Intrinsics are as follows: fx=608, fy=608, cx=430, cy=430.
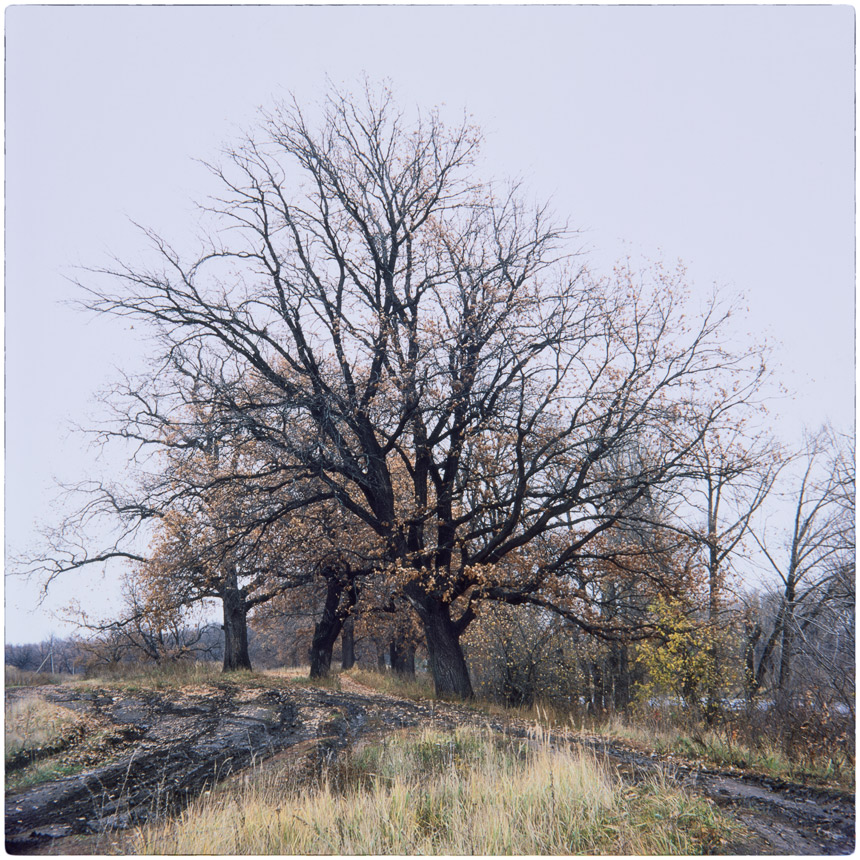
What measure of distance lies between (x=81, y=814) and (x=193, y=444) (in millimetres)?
6894

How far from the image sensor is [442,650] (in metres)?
12.9

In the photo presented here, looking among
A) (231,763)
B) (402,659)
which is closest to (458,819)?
(231,763)

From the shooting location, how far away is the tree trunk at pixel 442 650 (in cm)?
1269

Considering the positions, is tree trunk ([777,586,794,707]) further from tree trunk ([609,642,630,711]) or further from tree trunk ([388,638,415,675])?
tree trunk ([388,638,415,675])

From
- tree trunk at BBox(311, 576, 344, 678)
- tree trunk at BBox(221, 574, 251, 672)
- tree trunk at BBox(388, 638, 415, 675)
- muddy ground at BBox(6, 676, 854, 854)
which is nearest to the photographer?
muddy ground at BBox(6, 676, 854, 854)

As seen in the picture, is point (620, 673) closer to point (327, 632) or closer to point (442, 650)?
point (442, 650)

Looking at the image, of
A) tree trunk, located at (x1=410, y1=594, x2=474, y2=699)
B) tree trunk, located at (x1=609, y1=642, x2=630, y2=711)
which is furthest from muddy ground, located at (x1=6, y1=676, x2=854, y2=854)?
tree trunk, located at (x1=609, y1=642, x2=630, y2=711)

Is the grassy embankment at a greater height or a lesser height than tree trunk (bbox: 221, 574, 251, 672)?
greater

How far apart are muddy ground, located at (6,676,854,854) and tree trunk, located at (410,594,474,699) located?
3.34 ft

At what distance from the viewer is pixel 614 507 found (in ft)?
41.0

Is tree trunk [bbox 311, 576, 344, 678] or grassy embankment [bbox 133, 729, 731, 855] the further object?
tree trunk [bbox 311, 576, 344, 678]

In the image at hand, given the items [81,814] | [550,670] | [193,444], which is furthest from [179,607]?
[550,670]

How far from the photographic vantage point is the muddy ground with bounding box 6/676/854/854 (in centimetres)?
507

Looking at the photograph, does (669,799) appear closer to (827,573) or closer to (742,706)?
Answer: (827,573)
